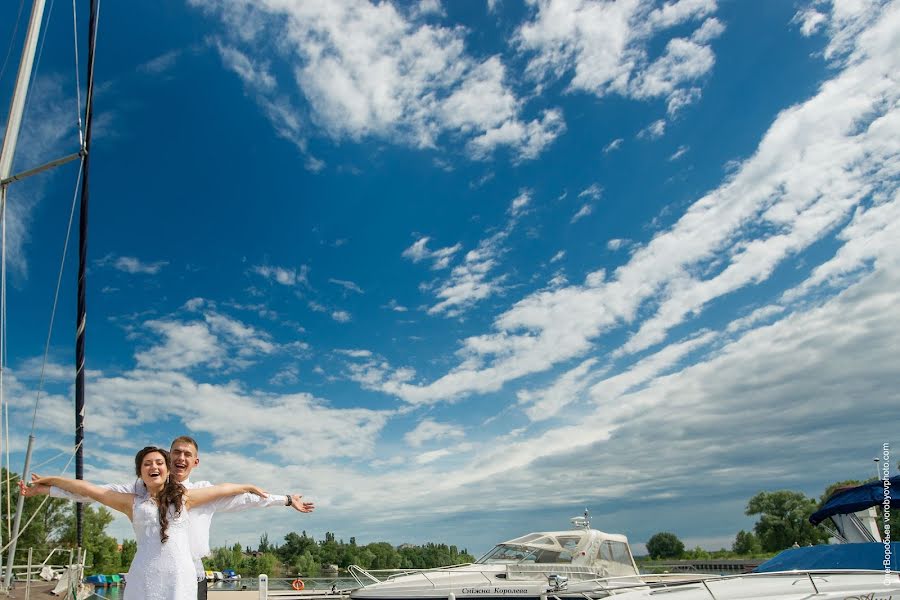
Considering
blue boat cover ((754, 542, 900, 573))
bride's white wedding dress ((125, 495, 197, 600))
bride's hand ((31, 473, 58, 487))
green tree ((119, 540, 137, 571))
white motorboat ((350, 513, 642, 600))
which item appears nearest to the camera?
bride's white wedding dress ((125, 495, 197, 600))

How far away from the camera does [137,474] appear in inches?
139

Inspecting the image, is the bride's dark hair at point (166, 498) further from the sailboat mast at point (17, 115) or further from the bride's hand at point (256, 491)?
the sailboat mast at point (17, 115)

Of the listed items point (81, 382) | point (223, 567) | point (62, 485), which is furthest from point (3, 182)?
point (223, 567)

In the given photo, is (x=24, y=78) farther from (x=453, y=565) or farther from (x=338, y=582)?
(x=338, y=582)

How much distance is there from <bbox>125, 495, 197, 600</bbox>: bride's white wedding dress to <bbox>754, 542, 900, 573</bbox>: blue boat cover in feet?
33.5

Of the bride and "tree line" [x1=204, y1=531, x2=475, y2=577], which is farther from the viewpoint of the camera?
"tree line" [x1=204, y1=531, x2=475, y2=577]

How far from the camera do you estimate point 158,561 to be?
314 centimetres

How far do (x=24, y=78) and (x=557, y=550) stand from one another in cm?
1358

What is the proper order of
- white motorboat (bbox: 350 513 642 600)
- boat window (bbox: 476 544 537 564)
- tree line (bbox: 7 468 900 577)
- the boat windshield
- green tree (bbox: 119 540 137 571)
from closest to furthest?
white motorboat (bbox: 350 513 642 600)
the boat windshield
boat window (bbox: 476 544 537 564)
tree line (bbox: 7 468 900 577)
green tree (bbox: 119 540 137 571)

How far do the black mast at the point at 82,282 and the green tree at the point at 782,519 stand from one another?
192 feet

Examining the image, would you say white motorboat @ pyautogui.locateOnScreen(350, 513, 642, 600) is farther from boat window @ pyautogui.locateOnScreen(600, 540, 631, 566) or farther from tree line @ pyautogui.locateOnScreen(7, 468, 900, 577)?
tree line @ pyautogui.locateOnScreen(7, 468, 900, 577)

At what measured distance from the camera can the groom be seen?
11.2 feet

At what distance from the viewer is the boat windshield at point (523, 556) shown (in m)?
14.1

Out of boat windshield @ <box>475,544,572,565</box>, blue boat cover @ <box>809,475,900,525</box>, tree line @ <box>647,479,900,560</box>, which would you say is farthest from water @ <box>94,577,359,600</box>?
tree line @ <box>647,479,900,560</box>
